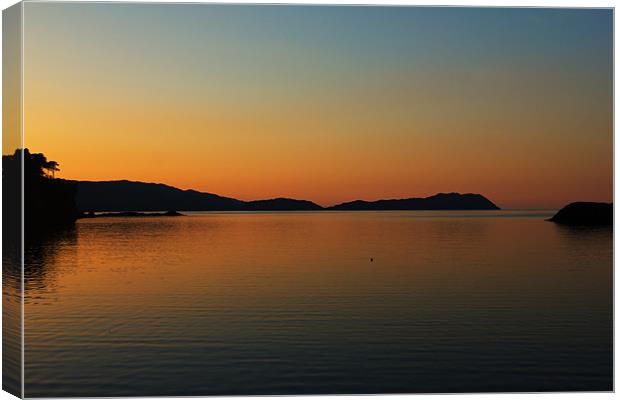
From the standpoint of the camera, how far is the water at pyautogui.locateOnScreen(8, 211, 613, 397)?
10.7 metres

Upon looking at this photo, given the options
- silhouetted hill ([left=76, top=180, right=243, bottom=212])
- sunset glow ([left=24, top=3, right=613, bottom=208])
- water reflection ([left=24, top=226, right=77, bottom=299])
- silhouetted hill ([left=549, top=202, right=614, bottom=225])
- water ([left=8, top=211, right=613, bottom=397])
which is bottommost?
water ([left=8, top=211, right=613, bottom=397])

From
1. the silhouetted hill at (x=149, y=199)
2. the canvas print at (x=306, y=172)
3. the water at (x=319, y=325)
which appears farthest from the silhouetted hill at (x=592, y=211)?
the silhouetted hill at (x=149, y=199)

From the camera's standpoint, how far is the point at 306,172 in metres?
20.4

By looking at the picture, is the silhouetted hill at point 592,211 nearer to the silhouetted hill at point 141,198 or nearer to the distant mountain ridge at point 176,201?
the distant mountain ridge at point 176,201

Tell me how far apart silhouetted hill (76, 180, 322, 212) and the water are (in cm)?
198

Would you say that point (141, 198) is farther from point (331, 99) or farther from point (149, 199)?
point (331, 99)

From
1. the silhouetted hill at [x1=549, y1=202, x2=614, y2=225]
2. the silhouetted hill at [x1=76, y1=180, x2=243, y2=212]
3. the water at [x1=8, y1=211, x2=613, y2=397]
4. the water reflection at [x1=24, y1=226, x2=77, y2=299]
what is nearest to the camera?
the water at [x1=8, y1=211, x2=613, y2=397]

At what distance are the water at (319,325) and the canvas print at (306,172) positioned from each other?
7 cm

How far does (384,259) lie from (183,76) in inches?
443

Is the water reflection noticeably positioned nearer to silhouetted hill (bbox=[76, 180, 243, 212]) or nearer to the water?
the water

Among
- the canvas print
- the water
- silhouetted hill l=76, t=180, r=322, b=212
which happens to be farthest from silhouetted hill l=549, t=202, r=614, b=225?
silhouetted hill l=76, t=180, r=322, b=212

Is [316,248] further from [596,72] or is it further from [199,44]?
[596,72]

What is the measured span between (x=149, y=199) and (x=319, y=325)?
1033 cm

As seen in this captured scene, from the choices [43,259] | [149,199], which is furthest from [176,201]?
[43,259]
